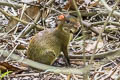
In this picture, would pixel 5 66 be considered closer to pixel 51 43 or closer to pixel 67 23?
pixel 51 43

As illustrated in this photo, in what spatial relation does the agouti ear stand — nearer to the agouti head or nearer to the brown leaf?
the agouti head

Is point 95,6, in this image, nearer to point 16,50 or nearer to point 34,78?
point 16,50

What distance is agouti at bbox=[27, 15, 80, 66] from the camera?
13.4 ft

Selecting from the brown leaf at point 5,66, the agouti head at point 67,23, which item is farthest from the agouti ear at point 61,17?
the brown leaf at point 5,66

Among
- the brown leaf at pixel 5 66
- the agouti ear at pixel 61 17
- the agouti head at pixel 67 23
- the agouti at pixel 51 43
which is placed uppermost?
the agouti ear at pixel 61 17

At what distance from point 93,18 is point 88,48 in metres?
0.84

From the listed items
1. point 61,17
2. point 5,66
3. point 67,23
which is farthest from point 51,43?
point 5,66

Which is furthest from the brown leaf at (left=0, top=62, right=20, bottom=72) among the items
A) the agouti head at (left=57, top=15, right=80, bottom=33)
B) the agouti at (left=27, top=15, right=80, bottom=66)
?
the agouti head at (left=57, top=15, right=80, bottom=33)

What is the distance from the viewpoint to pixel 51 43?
4184 mm

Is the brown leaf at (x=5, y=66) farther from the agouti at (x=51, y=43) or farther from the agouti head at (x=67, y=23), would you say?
the agouti head at (x=67, y=23)

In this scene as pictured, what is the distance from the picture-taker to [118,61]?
4.23m

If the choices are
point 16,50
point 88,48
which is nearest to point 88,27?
point 88,48

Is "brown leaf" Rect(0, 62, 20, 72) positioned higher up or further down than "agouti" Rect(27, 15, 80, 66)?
further down

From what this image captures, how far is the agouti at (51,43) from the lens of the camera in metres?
4.09
